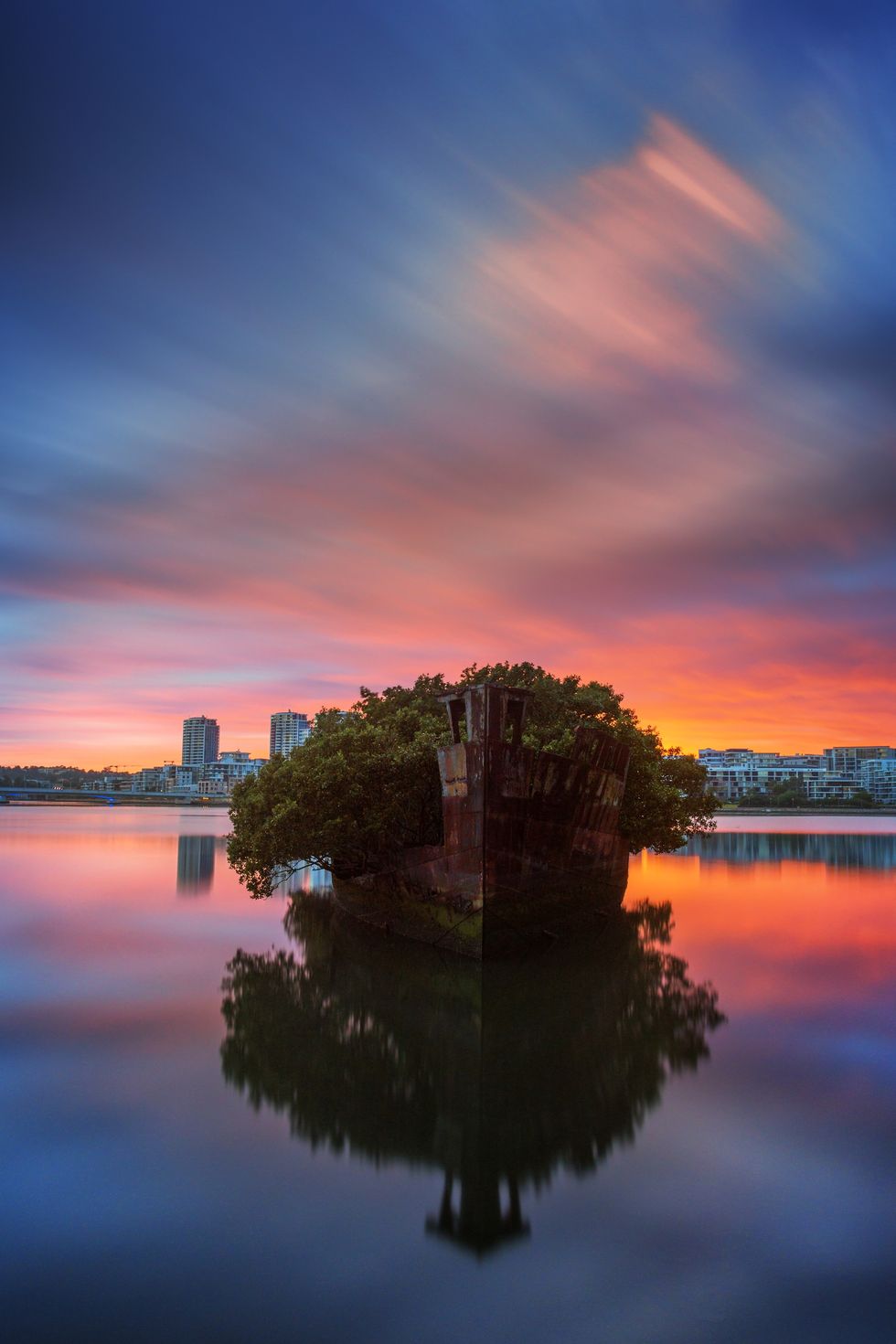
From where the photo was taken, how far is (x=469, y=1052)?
44.2 feet

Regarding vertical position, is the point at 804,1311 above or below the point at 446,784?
below

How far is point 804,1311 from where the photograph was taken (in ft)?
21.9

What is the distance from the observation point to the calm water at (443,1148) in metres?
6.76

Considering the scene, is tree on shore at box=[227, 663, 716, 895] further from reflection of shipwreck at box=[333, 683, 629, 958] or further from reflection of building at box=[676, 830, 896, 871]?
reflection of building at box=[676, 830, 896, 871]

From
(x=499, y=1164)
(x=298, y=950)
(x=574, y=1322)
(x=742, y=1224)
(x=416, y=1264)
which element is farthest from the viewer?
(x=298, y=950)

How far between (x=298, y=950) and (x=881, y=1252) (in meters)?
17.7

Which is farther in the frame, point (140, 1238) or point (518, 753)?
point (518, 753)

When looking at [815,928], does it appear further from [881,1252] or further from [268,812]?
[881,1252]

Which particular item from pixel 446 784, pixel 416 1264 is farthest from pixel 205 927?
pixel 416 1264

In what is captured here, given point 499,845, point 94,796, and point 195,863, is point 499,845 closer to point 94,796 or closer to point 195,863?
point 195,863

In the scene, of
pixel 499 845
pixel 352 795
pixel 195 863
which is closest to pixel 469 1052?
pixel 499 845

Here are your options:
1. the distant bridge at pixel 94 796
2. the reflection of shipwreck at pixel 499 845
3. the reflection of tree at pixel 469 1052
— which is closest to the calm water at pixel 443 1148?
the reflection of tree at pixel 469 1052

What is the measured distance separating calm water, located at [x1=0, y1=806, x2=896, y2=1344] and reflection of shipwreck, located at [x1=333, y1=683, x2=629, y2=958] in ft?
3.38

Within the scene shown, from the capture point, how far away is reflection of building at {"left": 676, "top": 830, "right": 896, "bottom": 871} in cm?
5325
